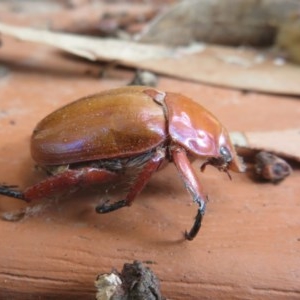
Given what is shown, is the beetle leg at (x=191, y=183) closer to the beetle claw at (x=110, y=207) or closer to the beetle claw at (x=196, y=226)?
the beetle claw at (x=196, y=226)

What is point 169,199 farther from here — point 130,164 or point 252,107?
point 252,107

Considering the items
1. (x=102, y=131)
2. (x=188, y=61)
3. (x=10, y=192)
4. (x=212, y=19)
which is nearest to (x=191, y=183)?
(x=102, y=131)

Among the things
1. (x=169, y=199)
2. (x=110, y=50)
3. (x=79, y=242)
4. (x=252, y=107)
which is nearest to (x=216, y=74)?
(x=252, y=107)

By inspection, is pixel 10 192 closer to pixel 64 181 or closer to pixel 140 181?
pixel 64 181

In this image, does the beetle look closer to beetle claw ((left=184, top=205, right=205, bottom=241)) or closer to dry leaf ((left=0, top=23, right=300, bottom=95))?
beetle claw ((left=184, top=205, right=205, bottom=241))

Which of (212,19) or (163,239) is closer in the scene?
(163,239)

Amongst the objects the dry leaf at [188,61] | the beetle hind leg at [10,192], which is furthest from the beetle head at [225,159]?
the dry leaf at [188,61]
